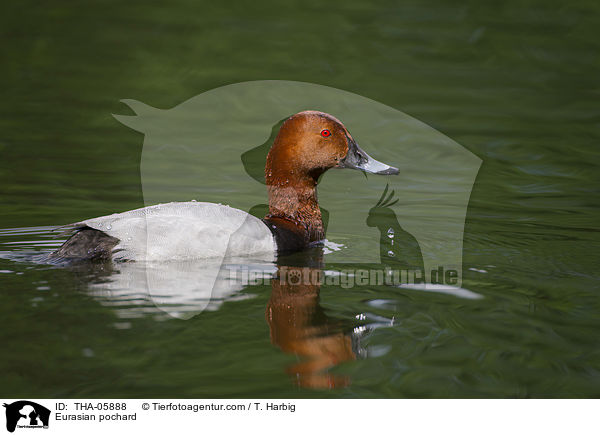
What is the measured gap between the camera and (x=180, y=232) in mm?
Result: 5840

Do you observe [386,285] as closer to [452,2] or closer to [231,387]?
[231,387]

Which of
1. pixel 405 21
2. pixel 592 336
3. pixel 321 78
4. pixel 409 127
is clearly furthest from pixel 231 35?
pixel 592 336

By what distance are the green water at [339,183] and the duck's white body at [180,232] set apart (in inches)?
13.0

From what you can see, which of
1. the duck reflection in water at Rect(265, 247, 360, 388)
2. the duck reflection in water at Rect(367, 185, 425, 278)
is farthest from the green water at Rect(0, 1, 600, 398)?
the duck reflection in water at Rect(367, 185, 425, 278)

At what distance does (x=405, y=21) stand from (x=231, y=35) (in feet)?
9.28

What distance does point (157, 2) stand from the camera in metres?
14.0

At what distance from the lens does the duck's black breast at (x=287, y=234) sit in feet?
20.8

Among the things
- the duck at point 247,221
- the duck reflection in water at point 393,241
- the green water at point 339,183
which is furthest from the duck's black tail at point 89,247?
the duck reflection in water at point 393,241

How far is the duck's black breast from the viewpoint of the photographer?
6328mm
